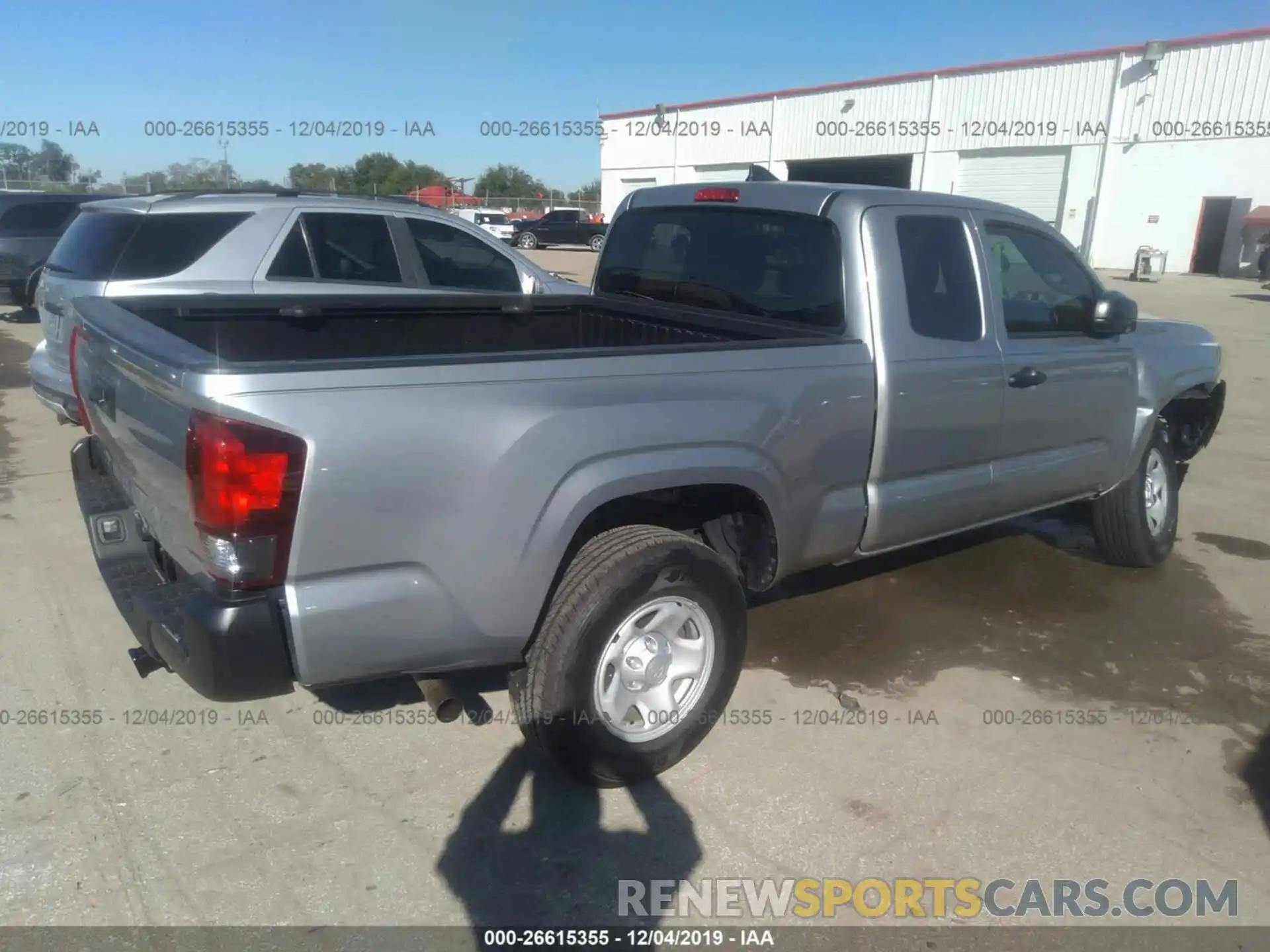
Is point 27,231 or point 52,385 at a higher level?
point 27,231

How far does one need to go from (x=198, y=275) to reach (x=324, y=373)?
4.01 m

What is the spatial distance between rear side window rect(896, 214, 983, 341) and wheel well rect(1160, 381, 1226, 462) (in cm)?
245

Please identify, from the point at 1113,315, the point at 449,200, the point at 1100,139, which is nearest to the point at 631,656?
the point at 1113,315

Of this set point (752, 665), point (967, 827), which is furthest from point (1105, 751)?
point (752, 665)

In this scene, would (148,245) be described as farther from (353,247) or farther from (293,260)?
(353,247)

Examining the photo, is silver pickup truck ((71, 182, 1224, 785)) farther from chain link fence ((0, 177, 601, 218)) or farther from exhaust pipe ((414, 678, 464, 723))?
chain link fence ((0, 177, 601, 218))

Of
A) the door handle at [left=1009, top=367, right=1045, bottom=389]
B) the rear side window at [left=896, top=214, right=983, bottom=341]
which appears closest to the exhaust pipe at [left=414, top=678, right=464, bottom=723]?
the rear side window at [left=896, top=214, right=983, bottom=341]

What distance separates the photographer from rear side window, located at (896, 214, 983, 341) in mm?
3623

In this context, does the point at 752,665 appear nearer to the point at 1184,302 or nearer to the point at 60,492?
the point at 60,492

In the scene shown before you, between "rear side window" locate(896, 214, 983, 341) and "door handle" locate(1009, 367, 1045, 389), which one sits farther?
"door handle" locate(1009, 367, 1045, 389)

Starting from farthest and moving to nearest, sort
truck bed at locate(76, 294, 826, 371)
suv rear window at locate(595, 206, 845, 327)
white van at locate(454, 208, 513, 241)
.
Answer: white van at locate(454, 208, 513, 241)
suv rear window at locate(595, 206, 845, 327)
truck bed at locate(76, 294, 826, 371)

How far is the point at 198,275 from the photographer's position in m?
5.64

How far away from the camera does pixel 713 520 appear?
3.48 m

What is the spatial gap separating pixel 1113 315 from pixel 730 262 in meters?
1.76
